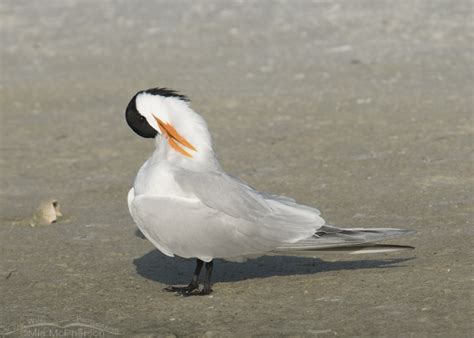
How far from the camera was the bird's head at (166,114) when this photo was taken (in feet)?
16.2

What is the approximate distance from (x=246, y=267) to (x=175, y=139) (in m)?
0.75

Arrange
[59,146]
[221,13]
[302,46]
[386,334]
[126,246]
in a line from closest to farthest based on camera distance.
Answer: [386,334] < [126,246] < [59,146] < [302,46] < [221,13]

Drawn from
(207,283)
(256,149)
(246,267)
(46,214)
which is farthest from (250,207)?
(256,149)

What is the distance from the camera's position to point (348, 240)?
15.2 feet

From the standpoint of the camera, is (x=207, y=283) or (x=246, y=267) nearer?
(x=207, y=283)

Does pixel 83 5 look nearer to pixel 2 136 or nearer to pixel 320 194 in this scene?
pixel 2 136

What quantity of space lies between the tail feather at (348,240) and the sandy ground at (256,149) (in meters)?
0.10

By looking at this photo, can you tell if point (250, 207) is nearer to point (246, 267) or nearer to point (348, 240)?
point (348, 240)

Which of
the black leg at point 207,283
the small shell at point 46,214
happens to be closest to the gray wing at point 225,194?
the black leg at point 207,283

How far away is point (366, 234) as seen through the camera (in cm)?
463

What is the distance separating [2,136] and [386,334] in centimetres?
455

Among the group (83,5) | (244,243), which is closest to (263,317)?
(244,243)

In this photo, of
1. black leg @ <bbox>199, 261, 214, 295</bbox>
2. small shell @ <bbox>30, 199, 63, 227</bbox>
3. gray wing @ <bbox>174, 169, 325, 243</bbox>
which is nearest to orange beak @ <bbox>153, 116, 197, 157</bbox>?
gray wing @ <bbox>174, 169, 325, 243</bbox>

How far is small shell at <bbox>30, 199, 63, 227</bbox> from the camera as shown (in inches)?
236
